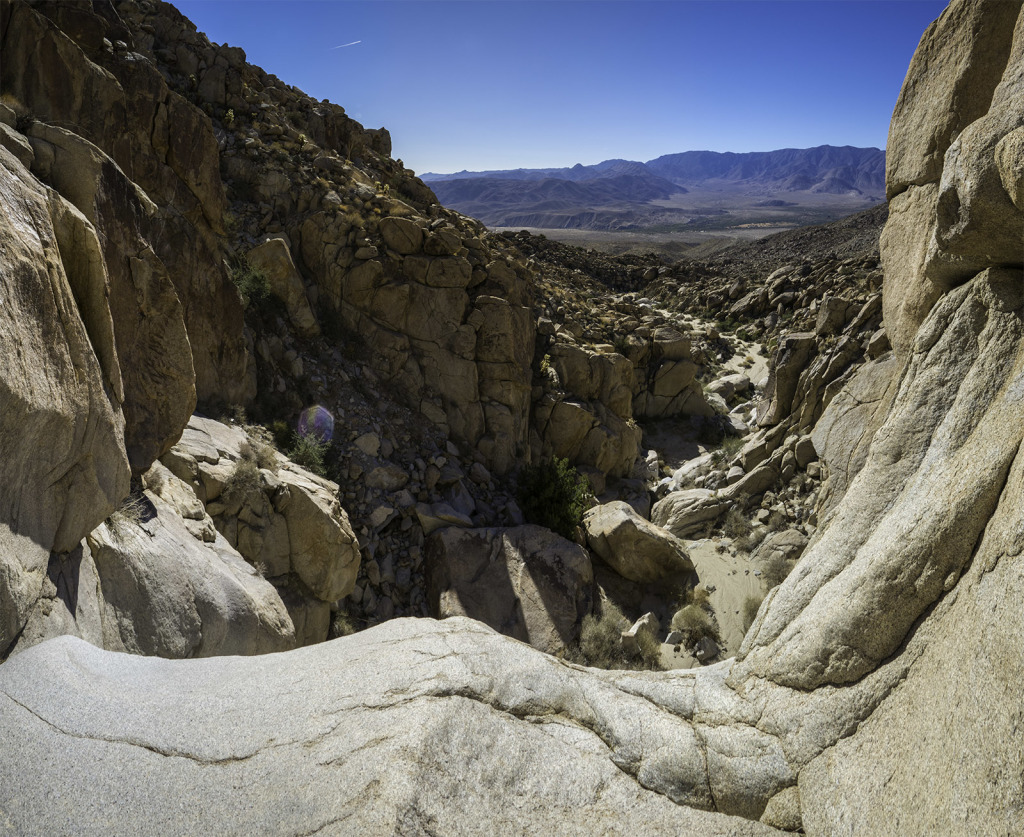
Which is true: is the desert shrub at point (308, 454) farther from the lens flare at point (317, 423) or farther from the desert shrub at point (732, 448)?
the desert shrub at point (732, 448)

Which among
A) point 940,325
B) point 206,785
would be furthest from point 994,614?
point 206,785

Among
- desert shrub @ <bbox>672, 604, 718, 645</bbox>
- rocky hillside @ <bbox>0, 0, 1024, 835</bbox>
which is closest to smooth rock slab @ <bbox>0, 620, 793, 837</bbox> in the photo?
rocky hillside @ <bbox>0, 0, 1024, 835</bbox>

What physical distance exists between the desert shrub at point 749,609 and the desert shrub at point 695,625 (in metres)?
0.62

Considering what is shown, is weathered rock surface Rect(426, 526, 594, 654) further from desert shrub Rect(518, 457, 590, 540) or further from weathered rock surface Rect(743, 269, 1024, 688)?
weathered rock surface Rect(743, 269, 1024, 688)

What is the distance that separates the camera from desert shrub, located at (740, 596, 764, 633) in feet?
33.5

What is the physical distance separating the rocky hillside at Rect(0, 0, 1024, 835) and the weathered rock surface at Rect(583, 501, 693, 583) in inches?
4.5

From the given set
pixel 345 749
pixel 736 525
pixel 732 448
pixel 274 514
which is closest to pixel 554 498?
pixel 736 525

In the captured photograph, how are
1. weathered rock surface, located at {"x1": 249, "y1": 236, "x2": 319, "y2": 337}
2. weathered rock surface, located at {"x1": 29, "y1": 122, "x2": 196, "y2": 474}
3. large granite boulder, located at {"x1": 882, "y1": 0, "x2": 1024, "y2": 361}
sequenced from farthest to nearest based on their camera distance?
1. weathered rock surface, located at {"x1": 249, "y1": 236, "x2": 319, "y2": 337}
2. weathered rock surface, located at {"x1": 29, "y1": 122, "x2": 196, "y2": 474}
3. large granite boulder, located at {"x1": 882, "y1": 0, "x2": 1024, "y2": 361}

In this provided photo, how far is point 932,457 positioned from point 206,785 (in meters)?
4.80

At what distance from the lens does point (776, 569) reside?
36.3 feet

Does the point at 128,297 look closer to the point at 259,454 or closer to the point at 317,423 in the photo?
the point at 259,454

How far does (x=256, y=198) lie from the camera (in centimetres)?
1323

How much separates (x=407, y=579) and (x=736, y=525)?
25.4ft

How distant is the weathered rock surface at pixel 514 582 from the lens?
9867 mm
